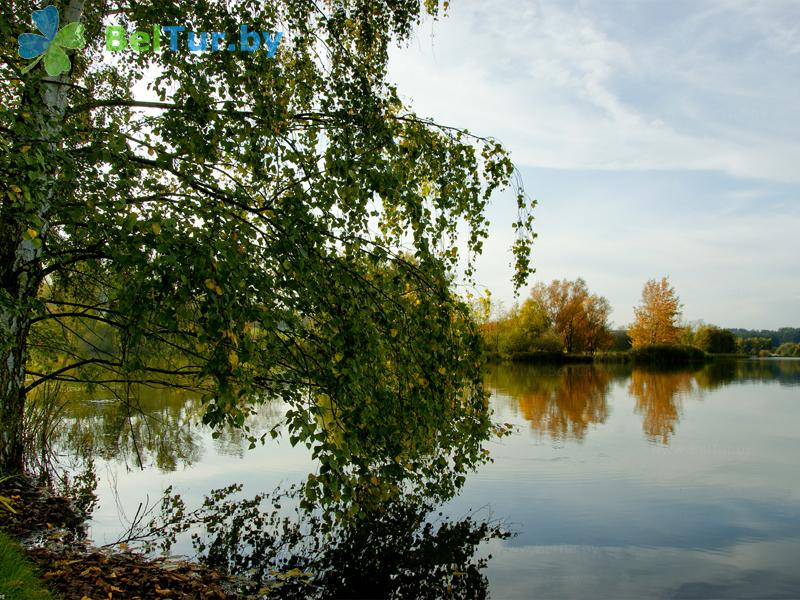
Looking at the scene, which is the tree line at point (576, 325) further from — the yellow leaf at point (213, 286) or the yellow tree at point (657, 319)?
the yellow leaf at point (213, 286)

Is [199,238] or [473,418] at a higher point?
[199,238]

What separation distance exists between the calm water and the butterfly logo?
4.84 meters

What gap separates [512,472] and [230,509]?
17.8ft

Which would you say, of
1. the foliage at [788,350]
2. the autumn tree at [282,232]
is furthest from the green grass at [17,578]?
the foliage at [788,350]

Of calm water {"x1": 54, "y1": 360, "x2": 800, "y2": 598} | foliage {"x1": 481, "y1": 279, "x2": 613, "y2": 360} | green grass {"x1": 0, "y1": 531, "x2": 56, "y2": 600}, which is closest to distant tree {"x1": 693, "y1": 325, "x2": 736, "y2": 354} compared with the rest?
foliage {"x1": 481, "y1": 279, "x2": 613, "y2": 360}

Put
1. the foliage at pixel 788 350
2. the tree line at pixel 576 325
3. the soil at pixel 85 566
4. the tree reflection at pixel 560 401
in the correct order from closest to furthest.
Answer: the soil at pixel 85 566 < the tree reflection at pixel 560 401 < the tree line at pixel 576 325 < the foliage at pixel 788 350

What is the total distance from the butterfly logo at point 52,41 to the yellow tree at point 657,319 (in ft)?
170

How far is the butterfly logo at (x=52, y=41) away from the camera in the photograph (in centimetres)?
509

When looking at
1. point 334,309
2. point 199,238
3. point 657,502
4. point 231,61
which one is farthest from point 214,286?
point 657,502

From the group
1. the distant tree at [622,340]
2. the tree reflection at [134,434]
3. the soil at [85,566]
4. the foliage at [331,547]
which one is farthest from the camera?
the distant tree at [622,340]

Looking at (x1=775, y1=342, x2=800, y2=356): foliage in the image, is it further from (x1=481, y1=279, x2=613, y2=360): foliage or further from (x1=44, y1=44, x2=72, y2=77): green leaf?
(x1=44, y1=44, x2=72, y2=77): green leaf

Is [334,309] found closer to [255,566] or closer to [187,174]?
[187,174]

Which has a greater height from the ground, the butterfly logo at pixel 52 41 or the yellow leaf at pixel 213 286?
the butterfly logo at pixel 52 41

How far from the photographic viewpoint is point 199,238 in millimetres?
3596
